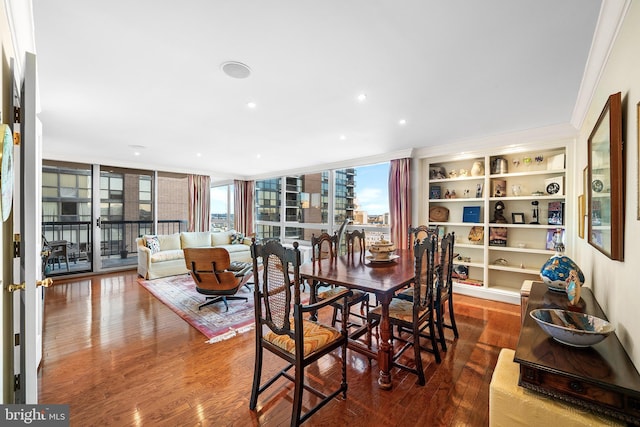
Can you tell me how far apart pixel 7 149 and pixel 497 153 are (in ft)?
15.8

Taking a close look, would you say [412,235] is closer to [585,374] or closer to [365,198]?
[365,198]

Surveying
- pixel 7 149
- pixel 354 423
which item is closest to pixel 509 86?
pixel 354 423

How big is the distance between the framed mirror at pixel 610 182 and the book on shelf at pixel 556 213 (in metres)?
2.12

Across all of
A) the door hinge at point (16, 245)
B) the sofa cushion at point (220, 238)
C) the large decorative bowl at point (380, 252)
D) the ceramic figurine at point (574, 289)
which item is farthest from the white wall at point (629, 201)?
the sofa cushion at point (220, 238)

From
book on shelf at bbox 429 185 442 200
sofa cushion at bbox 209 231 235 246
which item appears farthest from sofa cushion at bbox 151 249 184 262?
book on shelf at bbox 429 185 442 200

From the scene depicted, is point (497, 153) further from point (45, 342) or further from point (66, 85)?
point (45, 342)

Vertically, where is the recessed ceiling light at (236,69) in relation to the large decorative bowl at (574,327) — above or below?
above

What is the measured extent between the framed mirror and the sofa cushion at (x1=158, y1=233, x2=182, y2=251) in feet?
21.0

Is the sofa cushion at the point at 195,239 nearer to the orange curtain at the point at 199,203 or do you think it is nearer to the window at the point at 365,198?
the orange curtain at the point at 199,203

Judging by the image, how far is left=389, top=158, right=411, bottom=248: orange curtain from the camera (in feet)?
15.4

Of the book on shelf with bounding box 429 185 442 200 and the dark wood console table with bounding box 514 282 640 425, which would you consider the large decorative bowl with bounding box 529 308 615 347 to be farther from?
the book on shelf with bounding box 429 185 442 200

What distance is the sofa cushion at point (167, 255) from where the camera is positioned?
17.2 ft

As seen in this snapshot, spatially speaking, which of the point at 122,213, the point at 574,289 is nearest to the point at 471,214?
the point at 574,289

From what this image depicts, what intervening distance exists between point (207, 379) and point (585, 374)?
2.31 metres
